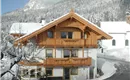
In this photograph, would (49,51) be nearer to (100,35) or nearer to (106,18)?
(100,35)

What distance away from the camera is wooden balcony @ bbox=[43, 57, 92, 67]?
3406 centimetres

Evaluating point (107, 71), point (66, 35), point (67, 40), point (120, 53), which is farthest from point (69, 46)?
point (120, 53)

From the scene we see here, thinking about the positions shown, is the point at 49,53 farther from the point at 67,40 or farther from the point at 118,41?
the point at 118,41

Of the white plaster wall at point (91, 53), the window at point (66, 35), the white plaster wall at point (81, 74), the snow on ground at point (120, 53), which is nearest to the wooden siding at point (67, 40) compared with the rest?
the window at point (66, 35)

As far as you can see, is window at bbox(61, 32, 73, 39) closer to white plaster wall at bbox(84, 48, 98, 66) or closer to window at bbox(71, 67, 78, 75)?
white plaster wall at bbox(84, 48, 98, 66)

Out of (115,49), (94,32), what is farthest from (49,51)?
(115,49)

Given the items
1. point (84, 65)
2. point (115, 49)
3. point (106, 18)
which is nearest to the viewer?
point (84, 65)

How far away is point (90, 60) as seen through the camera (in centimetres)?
3484

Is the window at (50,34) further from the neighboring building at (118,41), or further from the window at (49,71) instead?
the neighboring building at (118,41)

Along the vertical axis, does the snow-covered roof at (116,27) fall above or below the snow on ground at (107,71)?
above

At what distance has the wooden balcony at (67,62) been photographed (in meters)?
34.1

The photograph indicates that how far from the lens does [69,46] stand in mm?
35656

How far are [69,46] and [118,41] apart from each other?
28506 mm

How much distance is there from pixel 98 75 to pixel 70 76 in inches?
154
